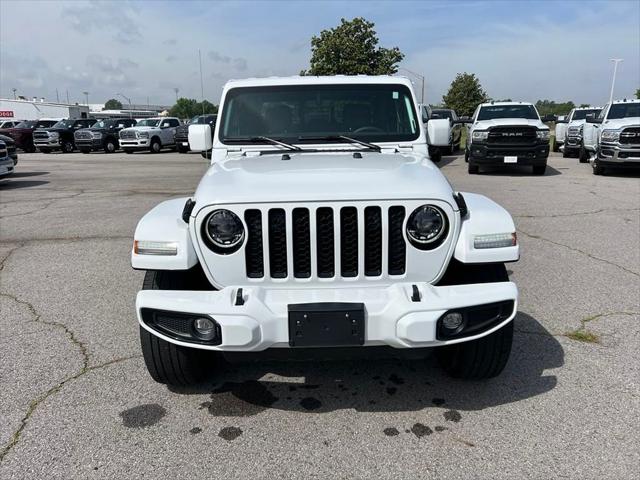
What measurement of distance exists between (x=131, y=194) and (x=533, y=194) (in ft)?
28.7

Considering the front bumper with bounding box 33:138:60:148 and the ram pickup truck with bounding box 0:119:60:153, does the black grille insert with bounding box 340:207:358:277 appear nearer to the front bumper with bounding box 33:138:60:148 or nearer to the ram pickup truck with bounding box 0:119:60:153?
the front bumper with bounding box 33:138:60:148

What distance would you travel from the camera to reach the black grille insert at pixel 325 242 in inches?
103

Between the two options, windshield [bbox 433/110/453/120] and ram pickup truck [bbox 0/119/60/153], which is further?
ram pickup truck [bbox 0/119/60/153]

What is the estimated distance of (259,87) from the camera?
407cm

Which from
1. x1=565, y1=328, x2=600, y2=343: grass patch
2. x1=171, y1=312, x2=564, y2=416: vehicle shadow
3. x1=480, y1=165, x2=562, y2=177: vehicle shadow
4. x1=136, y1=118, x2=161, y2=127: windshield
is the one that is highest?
x1=136, y1=118, x2=161, y2=127: windshield

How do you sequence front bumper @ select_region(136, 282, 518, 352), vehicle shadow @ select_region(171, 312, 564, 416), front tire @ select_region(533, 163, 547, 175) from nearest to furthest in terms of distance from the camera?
front bumper @ select_region(136, 282, 518, 352)
vehicle shadow @ select_region(171, 312, 564, 416)
front tire @ select_region(533, 163, 547, 175)

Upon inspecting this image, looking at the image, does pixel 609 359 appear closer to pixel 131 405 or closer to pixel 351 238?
pixel 351 238

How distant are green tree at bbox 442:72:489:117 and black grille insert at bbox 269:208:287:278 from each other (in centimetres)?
5474

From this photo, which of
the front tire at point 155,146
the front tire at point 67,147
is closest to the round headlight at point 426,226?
the front tire at point 155,146

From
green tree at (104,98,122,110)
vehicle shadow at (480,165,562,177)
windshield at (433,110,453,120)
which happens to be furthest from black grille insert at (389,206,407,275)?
green tree at (104,98,122,110)

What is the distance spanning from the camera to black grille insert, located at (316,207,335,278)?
8.56ft

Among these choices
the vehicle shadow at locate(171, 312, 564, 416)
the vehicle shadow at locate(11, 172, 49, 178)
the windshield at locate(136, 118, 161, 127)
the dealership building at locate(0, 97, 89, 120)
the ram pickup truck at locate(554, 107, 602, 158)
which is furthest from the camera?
the dealership building at locate(0, 97, 89, 120)

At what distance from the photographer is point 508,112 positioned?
1472cm

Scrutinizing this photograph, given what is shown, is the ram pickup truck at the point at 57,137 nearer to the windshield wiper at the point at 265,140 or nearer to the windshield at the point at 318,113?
the windshield at the point at 318,113
